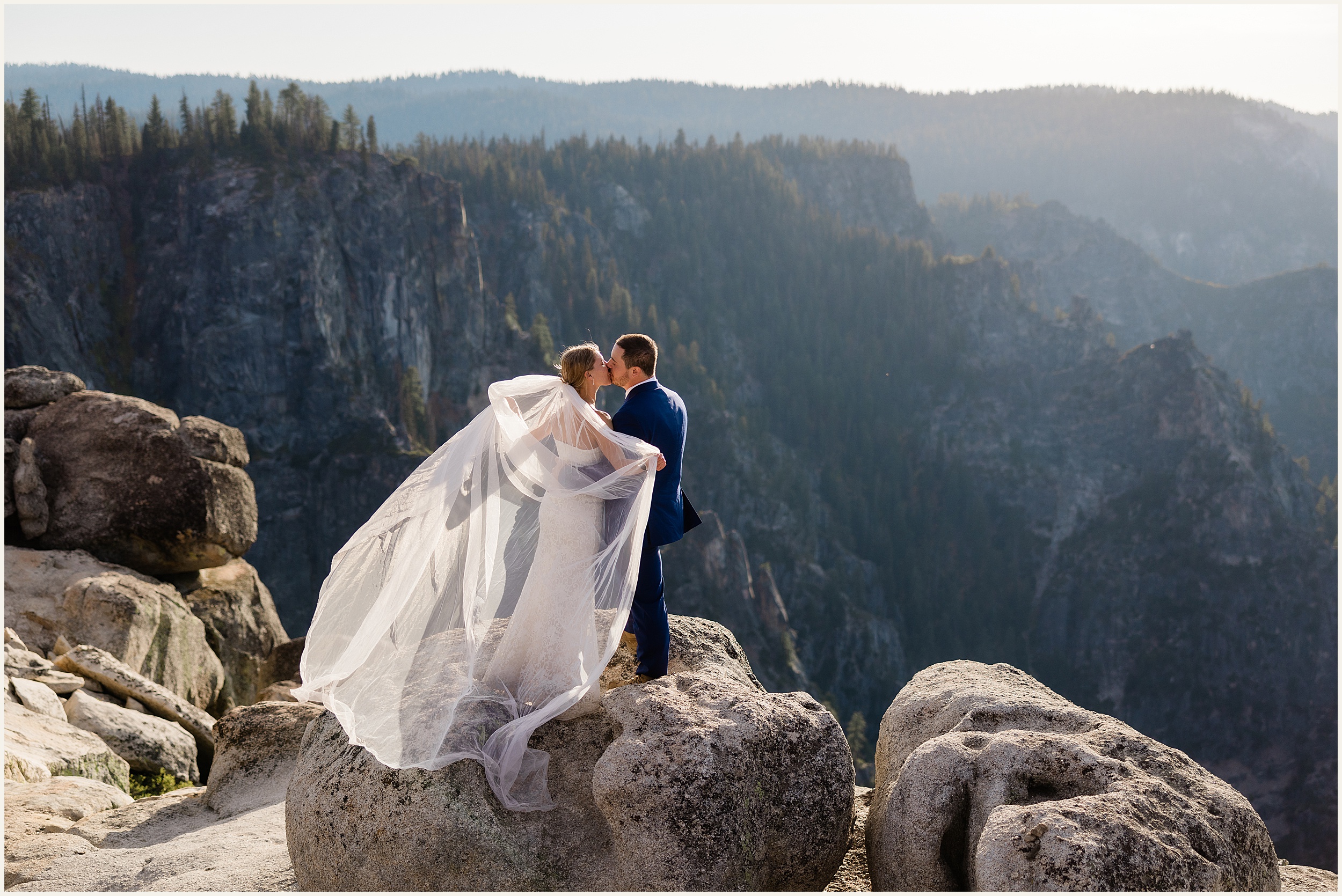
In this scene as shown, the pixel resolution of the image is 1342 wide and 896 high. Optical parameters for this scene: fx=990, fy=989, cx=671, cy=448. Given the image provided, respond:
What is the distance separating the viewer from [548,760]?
489cm

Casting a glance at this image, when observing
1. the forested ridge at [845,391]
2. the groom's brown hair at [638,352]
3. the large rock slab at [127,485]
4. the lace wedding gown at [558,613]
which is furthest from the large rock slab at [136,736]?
the forested ridge at [845,391]

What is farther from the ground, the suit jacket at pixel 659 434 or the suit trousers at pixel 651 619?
the suit jacket at pixel 659 434

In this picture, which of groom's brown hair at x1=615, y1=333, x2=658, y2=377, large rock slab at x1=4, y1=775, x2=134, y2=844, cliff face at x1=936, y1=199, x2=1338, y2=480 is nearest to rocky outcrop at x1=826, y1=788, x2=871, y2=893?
groom's brown hair at x1=615, y1=333, x2=658, y2=377

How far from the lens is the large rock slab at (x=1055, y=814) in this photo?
12.8ft

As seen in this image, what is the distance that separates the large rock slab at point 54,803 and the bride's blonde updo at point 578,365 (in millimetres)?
4401

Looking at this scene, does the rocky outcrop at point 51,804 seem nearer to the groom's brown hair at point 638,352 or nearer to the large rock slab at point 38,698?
the large rock slab at point 38,698

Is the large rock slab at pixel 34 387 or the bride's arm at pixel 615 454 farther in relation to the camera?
the large rock slab at pixel 34 387

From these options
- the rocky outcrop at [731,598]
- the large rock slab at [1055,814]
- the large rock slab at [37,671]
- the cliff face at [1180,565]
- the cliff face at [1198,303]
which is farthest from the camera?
the cliff face at [1198,303]

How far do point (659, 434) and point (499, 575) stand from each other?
120 centimetres

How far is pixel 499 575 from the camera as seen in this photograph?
219 inches

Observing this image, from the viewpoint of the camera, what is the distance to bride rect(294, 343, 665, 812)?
5.15 meters

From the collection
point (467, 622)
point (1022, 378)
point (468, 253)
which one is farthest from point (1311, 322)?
point (467, 622)

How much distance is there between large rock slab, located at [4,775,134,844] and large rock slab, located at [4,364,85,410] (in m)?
7.66

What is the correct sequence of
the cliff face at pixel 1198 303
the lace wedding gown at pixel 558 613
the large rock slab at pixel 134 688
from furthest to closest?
1. the cliff face at pixel 1198 303
2. the large rock slab at pixel 134 688
3. the lace wedding gown at pixel 558 613
